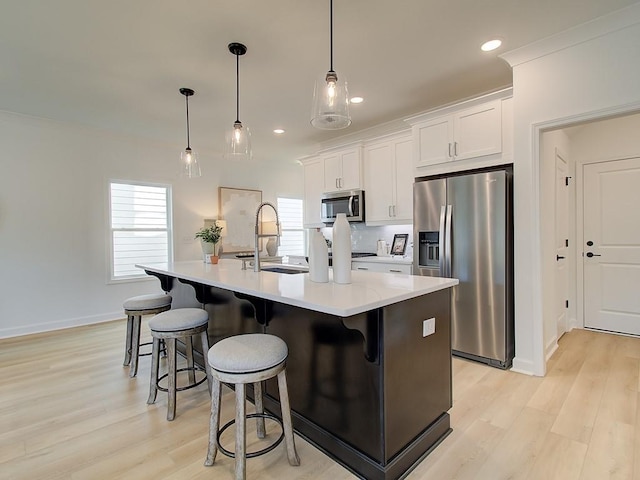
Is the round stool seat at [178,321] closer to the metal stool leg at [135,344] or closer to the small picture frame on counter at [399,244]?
the metal stool leg at [135,344]

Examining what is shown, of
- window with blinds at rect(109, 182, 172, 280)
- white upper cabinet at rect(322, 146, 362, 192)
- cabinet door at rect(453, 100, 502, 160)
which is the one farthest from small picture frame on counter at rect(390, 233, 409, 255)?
window with blinds at rect(109, 182, 172, 280)

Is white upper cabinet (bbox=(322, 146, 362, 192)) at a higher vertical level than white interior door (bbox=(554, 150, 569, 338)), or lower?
higher

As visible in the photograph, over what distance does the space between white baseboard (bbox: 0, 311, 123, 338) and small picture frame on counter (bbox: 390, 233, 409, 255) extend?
4.03 m

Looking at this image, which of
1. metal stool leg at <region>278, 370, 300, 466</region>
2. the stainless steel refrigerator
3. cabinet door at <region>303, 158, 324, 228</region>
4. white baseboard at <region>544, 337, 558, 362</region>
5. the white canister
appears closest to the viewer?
metal stool leg at <region>278, 370, 300, 466</region>

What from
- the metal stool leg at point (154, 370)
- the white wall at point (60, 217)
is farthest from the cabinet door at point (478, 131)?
the white wall at point (60, 217)

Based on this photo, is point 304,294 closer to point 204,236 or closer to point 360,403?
point 360,403

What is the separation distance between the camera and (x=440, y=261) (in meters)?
3.16

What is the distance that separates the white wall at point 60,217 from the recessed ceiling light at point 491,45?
4.52 metres

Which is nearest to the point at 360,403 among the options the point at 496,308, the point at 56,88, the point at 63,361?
the point at 496,308

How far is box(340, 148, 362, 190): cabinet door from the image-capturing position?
4.57 meters

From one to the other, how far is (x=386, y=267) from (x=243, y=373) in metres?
2.66

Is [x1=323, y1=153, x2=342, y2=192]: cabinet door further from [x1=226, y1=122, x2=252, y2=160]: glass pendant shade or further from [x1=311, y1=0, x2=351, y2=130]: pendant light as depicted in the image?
[x1=311, y1=0, x2=351, y2=130]: pendant light

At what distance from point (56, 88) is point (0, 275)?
7.70 ft

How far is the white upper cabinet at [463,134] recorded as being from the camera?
116 inches
